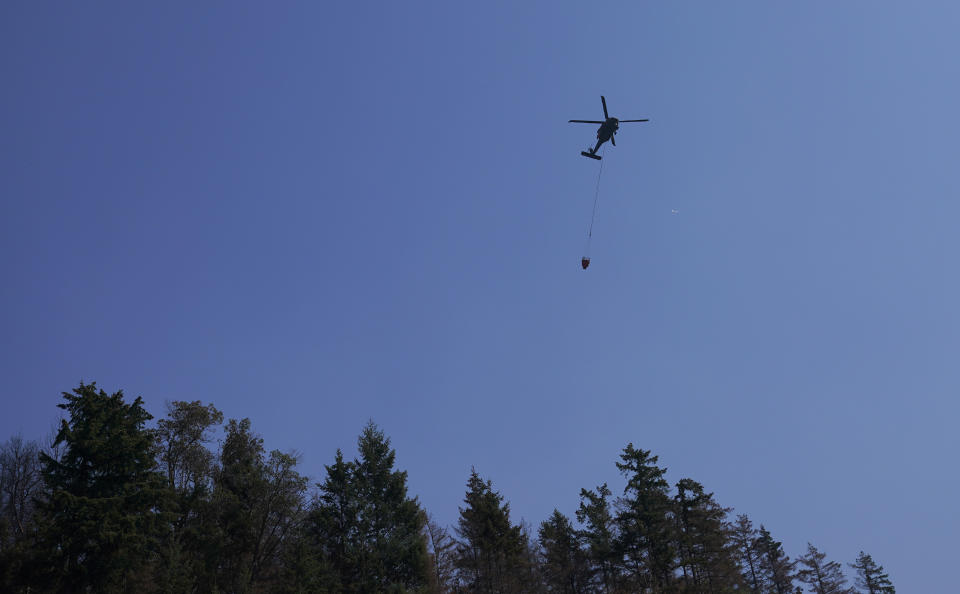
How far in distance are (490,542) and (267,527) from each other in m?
14.8

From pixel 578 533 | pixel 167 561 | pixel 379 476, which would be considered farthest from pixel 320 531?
pixel 578 533

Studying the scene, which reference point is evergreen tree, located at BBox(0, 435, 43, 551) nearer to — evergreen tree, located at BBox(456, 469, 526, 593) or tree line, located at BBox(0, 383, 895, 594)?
tree line, located at BBox(0, 383, 895, 594)

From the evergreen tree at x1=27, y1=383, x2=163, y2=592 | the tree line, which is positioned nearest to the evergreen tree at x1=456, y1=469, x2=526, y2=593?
the tree line

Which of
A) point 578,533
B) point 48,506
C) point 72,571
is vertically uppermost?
point 578,533

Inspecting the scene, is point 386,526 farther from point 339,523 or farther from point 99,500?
point 99,500

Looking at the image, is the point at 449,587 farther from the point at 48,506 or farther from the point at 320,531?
the point at 48,506

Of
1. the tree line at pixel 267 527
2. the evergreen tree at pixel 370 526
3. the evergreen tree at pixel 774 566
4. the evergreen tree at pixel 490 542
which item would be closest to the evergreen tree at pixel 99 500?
the tree line at pixel 267 527

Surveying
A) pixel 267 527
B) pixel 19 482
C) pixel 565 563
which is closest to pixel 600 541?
pixel 565 563

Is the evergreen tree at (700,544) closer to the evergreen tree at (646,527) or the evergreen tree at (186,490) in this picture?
the evergreen tree at (646,527)

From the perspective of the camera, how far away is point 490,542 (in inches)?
1742

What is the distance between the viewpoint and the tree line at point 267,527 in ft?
105

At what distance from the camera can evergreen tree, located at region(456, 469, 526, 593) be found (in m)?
44.3

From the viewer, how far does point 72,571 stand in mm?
31109

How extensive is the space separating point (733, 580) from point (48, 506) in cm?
4312
